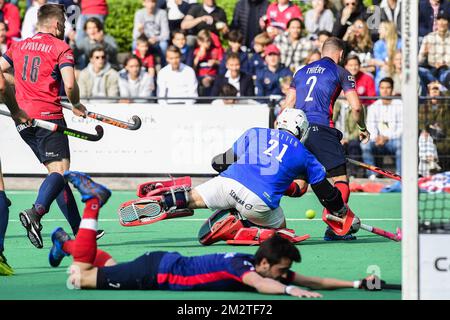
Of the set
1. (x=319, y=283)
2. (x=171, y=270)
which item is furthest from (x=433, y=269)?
(x=171, y=270)

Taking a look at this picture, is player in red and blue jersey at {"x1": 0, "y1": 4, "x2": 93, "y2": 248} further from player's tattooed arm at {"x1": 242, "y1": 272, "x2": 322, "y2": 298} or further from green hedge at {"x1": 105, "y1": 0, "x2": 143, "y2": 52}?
green hedge at {"x1": 105, "y1": 0, "x2": 143, "y2": 52}

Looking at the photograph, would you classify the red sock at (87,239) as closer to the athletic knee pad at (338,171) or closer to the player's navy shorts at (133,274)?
the player's navy shorts at (133,274)

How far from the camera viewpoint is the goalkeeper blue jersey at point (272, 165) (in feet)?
28.9

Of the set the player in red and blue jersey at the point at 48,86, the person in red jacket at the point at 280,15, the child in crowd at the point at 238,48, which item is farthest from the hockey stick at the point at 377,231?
the person in red jacket at the point at 280,15

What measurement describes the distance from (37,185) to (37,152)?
522 centimetres

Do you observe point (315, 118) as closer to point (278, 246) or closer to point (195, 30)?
point (278, 246)

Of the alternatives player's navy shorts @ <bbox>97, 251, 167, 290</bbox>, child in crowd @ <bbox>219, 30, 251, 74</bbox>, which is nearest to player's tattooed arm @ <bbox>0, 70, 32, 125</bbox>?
player's navy shorts @ <bbox>97, 251, 167, 290</bbox>

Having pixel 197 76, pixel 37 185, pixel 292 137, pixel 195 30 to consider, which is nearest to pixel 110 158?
pixel 37 185

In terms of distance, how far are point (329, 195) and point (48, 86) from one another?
2.63 meters

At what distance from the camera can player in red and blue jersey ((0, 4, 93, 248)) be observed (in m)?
9.09

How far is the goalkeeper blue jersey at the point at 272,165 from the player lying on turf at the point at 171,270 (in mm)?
1962

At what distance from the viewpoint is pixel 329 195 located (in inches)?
357

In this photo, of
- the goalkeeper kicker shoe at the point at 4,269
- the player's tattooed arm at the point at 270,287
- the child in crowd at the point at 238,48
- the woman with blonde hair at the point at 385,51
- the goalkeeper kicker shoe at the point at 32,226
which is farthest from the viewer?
the child in crowd at the point at 238,48

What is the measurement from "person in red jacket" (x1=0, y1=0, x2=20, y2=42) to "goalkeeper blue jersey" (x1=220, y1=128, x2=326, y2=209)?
9132 millimetres
